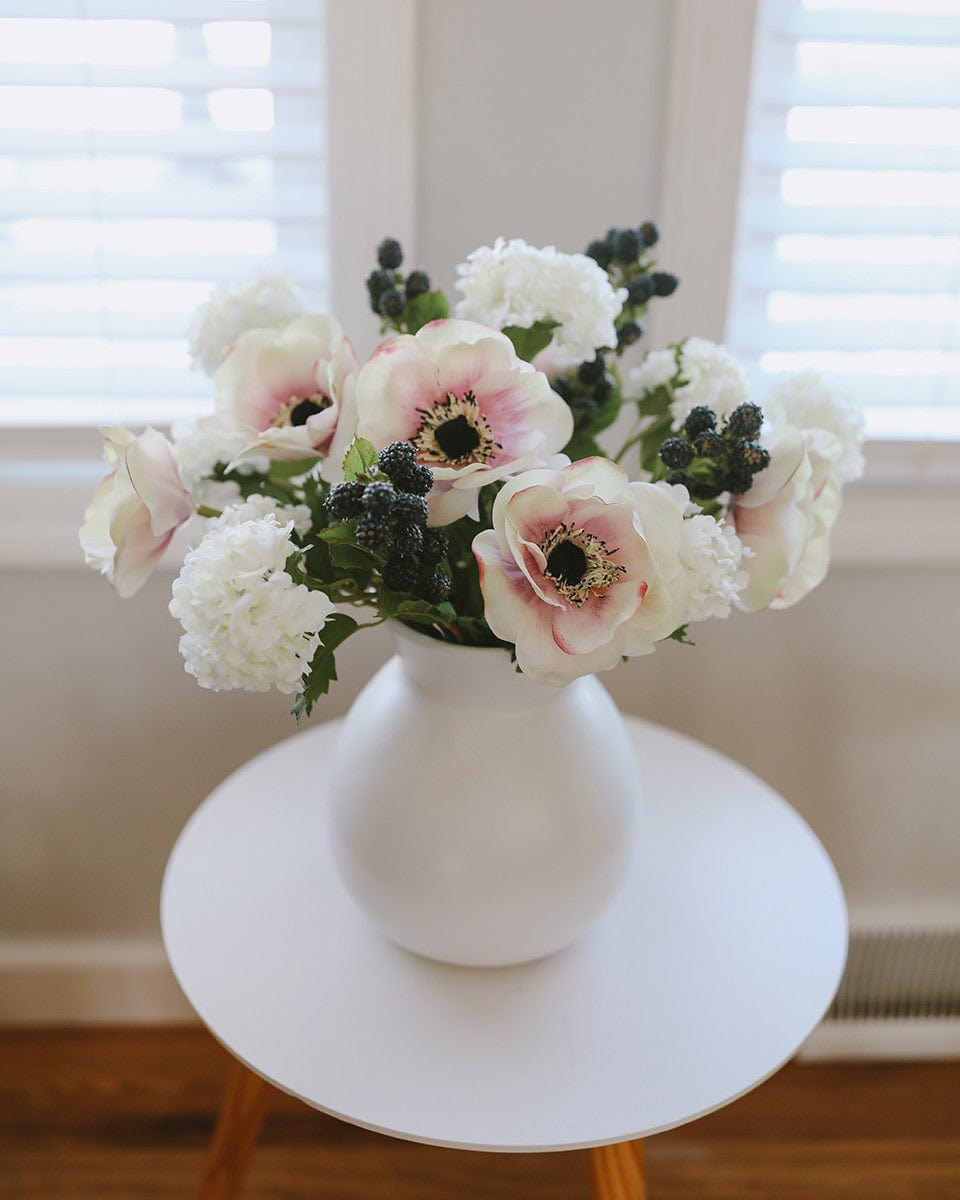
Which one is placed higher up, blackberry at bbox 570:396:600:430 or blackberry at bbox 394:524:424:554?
blackberry at bbox 570:396:600:430

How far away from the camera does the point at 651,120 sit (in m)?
1.07

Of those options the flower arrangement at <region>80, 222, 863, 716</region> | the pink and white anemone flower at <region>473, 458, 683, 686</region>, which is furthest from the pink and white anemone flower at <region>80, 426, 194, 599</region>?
the pink and white anemone flower at <region>473, 458, 683, 686</region>

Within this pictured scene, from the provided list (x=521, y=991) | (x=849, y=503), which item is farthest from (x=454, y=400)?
(x=849, y=503)

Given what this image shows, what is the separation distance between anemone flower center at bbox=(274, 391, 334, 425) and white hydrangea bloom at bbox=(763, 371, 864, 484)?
1.04ft

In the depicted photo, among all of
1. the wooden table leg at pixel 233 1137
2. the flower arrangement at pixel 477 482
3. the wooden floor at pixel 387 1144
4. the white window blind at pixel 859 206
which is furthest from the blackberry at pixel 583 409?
the wooden floor at pixel 387 1144

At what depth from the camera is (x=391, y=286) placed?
2.53ft

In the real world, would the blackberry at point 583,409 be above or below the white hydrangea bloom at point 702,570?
above

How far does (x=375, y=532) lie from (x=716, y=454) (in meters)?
0.24

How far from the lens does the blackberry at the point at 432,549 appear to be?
60 centimetres

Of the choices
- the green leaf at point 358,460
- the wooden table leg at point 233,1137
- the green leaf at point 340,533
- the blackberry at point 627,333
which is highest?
the blackberry at point 627,333

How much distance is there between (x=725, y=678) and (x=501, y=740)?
0.59 metres

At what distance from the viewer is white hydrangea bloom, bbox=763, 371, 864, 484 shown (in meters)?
0.77

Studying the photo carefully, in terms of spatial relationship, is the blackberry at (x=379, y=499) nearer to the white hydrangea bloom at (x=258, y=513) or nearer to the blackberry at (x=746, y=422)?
the white hydrangea bloom at (x=258, y=513)

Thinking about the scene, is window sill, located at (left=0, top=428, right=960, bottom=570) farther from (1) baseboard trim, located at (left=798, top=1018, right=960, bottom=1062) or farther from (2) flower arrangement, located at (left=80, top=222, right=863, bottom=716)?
(1) baseboard trim, located at (left=798, top=1018, right=960, bottom=1062)
